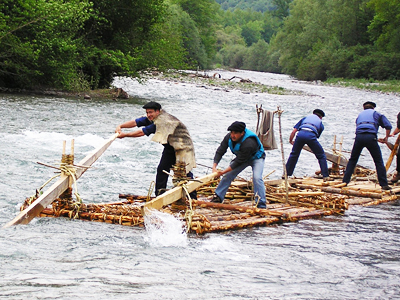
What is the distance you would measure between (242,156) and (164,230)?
194 cm

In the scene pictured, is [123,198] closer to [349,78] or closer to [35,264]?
[35,264]

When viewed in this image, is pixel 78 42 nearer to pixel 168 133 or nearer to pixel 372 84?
pixel 168 133

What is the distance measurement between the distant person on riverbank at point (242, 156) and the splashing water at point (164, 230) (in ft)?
4.63

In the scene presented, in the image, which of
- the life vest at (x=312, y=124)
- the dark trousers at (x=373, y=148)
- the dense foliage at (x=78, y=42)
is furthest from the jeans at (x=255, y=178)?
the dense foliage at (x=78, y=42)

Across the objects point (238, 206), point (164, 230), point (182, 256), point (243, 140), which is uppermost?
point (243, 140)

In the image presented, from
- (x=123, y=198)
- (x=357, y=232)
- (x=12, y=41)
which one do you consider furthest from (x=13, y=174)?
(x=12, y=41)

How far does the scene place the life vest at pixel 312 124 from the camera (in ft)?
38.3

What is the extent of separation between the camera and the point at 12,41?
24625 mm

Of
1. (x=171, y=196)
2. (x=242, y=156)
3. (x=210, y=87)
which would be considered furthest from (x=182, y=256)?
(x=210, y=87)

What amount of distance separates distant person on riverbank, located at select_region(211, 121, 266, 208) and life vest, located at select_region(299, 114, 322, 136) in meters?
3.19

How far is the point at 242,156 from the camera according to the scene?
8492mm

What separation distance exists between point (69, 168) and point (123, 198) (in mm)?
1955

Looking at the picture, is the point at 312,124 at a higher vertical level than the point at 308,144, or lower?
higher

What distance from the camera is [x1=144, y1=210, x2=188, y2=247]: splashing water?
7.04m
